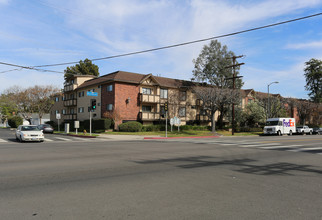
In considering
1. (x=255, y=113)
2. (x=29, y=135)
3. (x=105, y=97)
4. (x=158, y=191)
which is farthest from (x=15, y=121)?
(x=158, y=191)

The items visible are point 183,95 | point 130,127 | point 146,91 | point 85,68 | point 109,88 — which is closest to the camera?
point 130,127

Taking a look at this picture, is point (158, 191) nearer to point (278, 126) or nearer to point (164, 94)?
point (278, 126)

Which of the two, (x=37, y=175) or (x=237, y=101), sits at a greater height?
(x=237, y=101)

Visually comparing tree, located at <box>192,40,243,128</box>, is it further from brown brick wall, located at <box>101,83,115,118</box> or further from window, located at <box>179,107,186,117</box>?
brown brick wall, located at <box>101,83,115,118</box>

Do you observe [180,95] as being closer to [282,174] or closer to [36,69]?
[36,69]

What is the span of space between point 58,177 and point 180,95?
33548mm

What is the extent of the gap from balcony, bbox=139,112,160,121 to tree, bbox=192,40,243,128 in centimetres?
972

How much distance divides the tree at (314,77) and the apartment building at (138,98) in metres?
40.6

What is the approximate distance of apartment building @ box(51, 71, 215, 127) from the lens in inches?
1385

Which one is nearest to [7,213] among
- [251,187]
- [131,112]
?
[251,187]

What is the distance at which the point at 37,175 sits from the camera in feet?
23.0

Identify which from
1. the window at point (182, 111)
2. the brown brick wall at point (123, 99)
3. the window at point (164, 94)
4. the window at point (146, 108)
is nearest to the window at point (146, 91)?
the brown brick wall at point (123, 99)

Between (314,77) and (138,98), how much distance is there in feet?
180

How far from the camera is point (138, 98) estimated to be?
36750 millimetres
